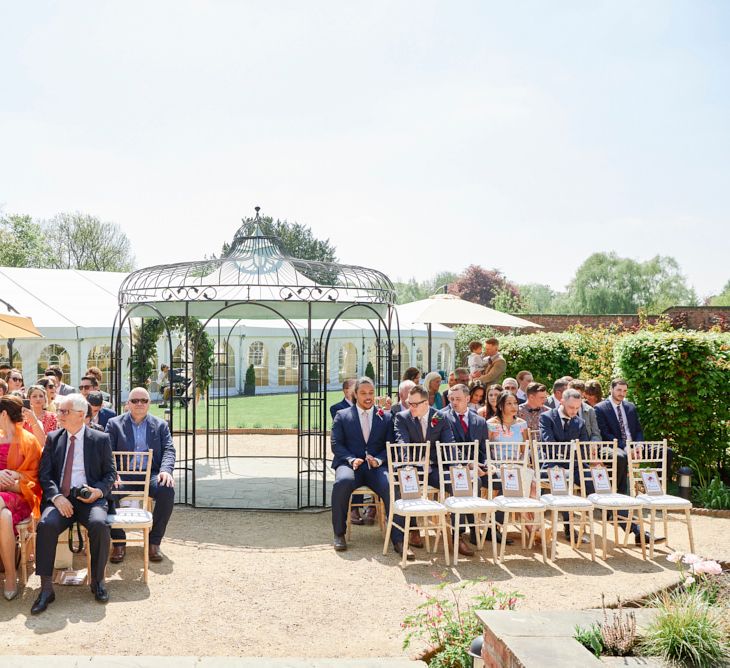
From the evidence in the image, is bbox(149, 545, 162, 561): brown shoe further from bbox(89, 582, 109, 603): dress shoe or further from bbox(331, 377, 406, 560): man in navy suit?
bbox(331, 377, 406, 560): man in navy suit

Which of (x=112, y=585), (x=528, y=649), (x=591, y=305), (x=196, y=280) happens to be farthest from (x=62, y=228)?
(x=528, y=649)

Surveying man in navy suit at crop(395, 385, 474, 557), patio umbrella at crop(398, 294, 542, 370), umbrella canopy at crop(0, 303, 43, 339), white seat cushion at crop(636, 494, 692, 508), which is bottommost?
white seat cushion at crop(636, 494, 692, 508)

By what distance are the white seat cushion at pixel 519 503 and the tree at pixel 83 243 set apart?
47093mm

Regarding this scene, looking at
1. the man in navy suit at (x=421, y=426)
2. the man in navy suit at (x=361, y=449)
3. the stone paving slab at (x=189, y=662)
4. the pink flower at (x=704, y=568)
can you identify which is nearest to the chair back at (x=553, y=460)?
the man in navy suit at (x=421, y=426)

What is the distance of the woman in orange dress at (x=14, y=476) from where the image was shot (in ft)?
20.0

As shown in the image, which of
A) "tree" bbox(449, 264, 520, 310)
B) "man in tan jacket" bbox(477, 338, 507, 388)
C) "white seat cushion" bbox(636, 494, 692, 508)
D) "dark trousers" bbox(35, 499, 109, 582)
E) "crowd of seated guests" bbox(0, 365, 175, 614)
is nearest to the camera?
"dark trousers" bbox(35, 499, 109, 582)

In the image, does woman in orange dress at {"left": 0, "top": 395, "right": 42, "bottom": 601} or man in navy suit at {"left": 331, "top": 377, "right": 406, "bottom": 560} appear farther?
man in navy suit at {"left": 331, "top": 377, "right": 406, "bottom": 560}

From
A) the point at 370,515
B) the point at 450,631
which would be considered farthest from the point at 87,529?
the point at 370,515

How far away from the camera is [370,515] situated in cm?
909

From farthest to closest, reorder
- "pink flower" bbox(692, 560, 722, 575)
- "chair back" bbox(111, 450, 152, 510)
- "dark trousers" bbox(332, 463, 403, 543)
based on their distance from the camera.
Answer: "dark trousers" bbox(332, 463, 403, 543), "chair back" bbox(111, 450, 152, 510), "pink flower" bbox(692, 560, 722, 575)

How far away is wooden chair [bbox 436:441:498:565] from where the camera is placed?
723 centimetres

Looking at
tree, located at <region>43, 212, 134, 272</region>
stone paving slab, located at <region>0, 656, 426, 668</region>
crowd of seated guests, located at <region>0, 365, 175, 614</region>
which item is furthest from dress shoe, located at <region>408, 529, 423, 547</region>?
tree, located at <region>43, 212, 134, 272</region>

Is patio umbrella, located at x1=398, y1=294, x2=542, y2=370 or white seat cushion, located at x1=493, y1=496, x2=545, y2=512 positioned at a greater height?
patio umbrella, located at x1=398, y1=294, x2=542, y2=370

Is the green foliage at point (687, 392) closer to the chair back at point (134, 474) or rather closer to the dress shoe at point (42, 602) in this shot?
the chair back at point (134, 474)
